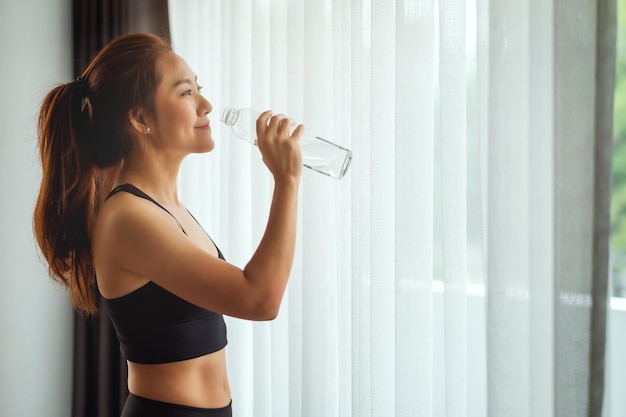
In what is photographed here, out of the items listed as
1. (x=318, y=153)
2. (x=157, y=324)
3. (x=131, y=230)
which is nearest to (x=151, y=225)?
(x=131, y=230)

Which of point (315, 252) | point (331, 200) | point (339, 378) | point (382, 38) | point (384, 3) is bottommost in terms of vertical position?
point (339, 378)

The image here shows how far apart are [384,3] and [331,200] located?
0.62 meters

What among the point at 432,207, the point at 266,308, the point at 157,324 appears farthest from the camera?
the point at 432,207

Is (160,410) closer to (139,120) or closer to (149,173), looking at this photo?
(149,173)

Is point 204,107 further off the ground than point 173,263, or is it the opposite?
point 204,107

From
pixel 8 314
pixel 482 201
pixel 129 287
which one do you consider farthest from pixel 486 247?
pixel 8 314

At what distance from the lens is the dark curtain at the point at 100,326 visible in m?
2.35

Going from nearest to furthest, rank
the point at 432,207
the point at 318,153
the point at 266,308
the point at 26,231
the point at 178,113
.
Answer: the point at 266,308 < the point at 178,113 < the point at 318,153 < the point at 432,207 < the point at 26,231

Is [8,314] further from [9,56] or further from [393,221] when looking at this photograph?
[393,221]

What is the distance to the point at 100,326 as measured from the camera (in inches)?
95.6

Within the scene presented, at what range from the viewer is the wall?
229cm

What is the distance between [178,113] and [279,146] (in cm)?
30

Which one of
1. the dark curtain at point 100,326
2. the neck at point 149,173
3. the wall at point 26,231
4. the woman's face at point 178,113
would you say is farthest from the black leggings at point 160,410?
the wall at point 26,231

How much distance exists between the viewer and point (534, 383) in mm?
1459
